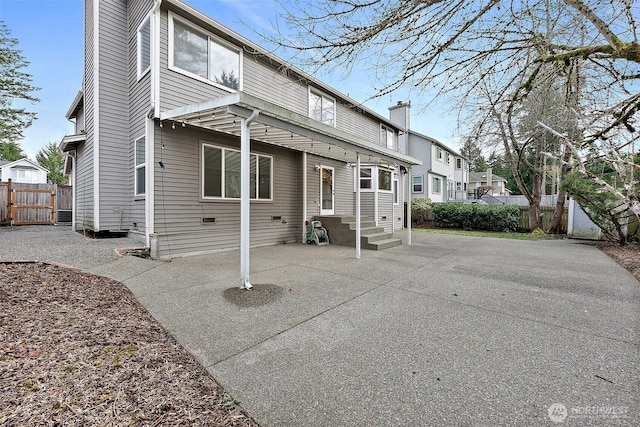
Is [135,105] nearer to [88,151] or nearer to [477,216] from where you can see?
[88,151]

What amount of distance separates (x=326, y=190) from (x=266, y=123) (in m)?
5.95

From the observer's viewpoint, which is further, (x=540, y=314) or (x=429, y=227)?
(x=429, y=227)

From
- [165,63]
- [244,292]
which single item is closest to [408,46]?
[244,292]

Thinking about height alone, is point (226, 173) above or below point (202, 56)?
below

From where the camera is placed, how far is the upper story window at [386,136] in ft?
46.8

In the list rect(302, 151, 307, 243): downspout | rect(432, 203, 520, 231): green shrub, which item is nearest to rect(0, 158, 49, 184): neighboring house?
rect(302, 151, 307, 243): downspout

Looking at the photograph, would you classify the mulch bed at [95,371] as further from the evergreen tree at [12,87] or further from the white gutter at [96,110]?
the evergreen tree at [12,87]

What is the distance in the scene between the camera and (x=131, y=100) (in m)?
7.41

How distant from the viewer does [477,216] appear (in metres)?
14.6

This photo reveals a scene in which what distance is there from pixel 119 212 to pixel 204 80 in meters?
4.02

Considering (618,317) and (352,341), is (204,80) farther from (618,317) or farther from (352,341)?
(618,317)

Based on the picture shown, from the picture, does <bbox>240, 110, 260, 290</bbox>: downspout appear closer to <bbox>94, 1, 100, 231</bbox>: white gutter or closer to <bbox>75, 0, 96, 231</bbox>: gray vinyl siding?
<bbox>94, 1, 100, 231</bbox>: white gutter

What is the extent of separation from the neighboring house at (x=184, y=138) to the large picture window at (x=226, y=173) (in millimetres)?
26

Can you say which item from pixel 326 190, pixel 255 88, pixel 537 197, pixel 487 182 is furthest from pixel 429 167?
pixel 487 182
